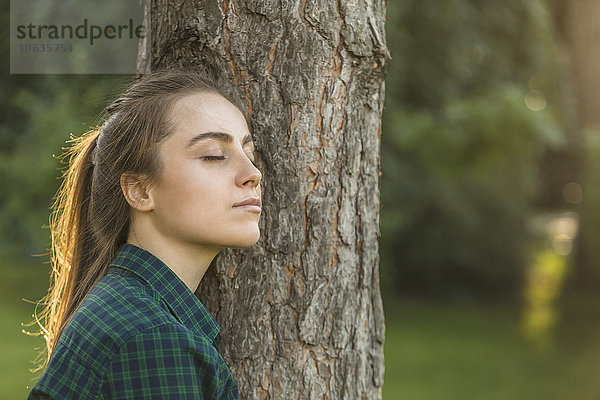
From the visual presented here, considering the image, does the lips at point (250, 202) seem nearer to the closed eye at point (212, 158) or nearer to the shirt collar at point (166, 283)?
→ the closed eye at point (212, 158)

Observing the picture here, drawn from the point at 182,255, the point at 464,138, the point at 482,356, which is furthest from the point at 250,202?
the point at 482,356

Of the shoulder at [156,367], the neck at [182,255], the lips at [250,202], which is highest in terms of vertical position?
the lips at [250,202]

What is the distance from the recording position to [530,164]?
898cm

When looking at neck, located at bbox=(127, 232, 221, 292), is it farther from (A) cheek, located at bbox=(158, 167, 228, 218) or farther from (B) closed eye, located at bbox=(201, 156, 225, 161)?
(B) closed eye, located at bbox=(201, 156, 225, 161)

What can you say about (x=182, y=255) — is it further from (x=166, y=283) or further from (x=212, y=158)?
(x=212, y=158)

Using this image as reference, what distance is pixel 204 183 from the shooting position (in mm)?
1608

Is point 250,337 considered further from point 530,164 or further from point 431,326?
point 530,164

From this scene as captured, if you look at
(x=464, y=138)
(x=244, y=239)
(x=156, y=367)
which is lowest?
(x=156, y=367)

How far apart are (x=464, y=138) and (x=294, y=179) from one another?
5.31 m

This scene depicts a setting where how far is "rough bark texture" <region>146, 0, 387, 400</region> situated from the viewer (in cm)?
181

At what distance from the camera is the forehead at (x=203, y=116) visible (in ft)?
5.43

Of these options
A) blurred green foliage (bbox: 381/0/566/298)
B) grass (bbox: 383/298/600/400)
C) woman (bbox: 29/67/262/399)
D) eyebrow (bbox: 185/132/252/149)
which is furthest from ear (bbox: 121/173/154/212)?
blurred green foliage (bbox: 381/0/566/298)

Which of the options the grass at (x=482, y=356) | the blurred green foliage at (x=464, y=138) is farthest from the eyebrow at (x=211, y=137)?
the blurred green foliage at (x=464, y=138)

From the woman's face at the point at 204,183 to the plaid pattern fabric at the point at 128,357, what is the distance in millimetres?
204
